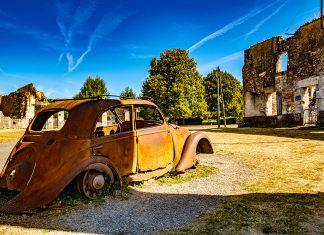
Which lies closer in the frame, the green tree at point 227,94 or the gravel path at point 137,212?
the gravel path at point 137,212

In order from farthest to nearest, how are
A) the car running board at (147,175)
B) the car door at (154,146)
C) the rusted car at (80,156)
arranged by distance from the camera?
the car door at (154,146) < the car running board at (147,175) < the rusted car at (80,156)

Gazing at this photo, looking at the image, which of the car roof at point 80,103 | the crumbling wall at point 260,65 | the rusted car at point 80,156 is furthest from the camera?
the crumbling wall at point 260,65

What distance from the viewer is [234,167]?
6.85 metres

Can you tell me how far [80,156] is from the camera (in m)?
Result: 4.20

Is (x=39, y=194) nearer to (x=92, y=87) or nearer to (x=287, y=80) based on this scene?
(x=287, y=80)

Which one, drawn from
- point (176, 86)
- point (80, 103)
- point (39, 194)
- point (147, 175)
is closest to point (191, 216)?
point (147, 175)

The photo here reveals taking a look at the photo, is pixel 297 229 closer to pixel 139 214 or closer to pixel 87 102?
pixel 139 214

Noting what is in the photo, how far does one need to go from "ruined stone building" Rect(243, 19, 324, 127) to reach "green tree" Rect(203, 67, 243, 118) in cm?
2247

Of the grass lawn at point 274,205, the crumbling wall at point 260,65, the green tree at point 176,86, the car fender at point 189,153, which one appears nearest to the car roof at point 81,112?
the car fender at point 189,153

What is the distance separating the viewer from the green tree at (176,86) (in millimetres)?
37625

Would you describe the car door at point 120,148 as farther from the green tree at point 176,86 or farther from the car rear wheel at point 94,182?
the green tree at point 176,86

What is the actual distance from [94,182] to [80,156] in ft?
1.44

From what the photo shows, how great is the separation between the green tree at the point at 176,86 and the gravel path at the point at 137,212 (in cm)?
3249

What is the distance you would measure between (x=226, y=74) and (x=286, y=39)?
102ft
